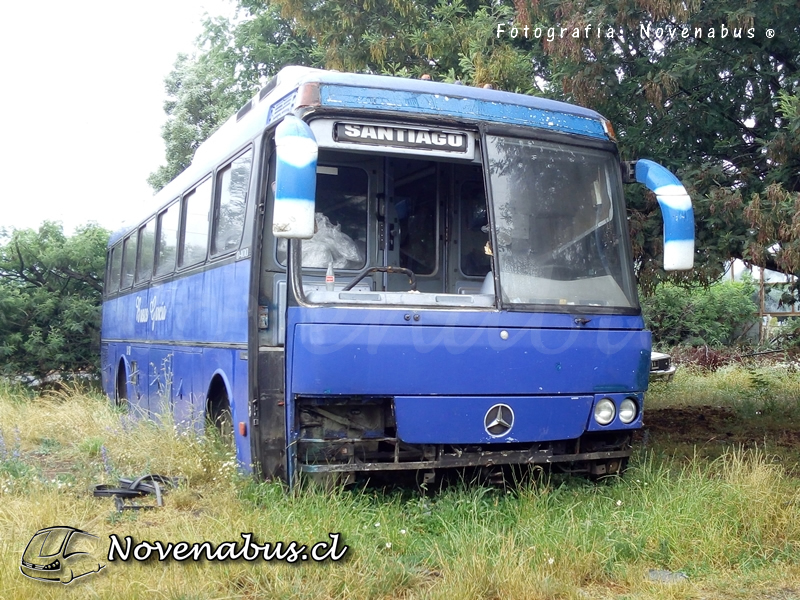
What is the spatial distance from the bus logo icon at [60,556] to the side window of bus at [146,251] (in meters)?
6.01

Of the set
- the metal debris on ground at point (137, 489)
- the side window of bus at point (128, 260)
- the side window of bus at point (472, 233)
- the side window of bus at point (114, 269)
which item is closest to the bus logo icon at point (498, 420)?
the side window of bus at point (472, 233)

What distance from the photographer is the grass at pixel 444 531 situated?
4562 mm

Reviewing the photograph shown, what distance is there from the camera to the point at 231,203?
7430 millimetres

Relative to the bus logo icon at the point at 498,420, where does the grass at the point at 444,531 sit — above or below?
below

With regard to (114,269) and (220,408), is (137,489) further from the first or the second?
(114,269)

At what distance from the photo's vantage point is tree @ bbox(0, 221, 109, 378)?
52.2 ft

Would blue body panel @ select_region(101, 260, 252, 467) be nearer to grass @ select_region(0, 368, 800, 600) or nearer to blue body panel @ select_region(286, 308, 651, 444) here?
grass @ select_region(0, 368, 800, 600)

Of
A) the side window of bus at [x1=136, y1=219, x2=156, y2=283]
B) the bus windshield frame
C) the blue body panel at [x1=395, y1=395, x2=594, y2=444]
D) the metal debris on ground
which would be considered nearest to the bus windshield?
the bus windshield frame

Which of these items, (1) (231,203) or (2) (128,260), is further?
(2) (128,260)

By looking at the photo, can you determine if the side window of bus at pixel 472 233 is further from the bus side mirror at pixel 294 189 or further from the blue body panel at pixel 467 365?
the bus side mirror at pixel 294 189

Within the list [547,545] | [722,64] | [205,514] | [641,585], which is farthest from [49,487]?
[722,64]

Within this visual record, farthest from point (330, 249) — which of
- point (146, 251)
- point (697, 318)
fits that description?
point (697, 318)

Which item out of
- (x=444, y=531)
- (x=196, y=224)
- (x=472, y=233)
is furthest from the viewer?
(x=196, y=224)

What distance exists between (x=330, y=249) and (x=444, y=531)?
2.59 metres
